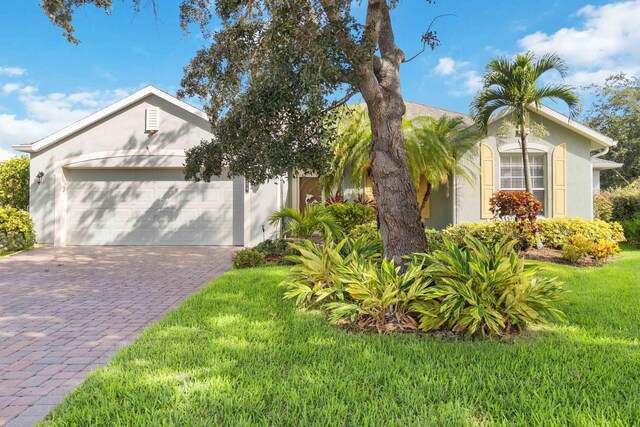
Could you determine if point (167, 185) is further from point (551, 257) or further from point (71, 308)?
point (551, 257)

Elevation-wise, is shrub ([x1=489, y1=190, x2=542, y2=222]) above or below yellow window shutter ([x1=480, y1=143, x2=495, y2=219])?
below

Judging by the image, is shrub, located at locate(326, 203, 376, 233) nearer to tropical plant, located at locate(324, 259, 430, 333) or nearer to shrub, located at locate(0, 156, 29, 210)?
tropical plant, located at locate(324, 259, 430, 333)

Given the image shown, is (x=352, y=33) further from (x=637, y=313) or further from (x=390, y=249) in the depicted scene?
(x=637, y=313)

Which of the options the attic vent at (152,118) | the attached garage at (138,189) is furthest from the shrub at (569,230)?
the attic vent at (152,118)

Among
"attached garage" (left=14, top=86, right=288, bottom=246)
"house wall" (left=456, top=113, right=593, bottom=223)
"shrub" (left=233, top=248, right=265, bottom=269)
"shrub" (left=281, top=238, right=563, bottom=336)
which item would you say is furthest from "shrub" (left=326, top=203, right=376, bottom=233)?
"shrub" (left=281, top=238, right=563, bottom=336)

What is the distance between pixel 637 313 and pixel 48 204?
16.2 m

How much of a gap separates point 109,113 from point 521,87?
13.0 metres

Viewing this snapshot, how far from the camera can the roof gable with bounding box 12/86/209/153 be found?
42.5 feet

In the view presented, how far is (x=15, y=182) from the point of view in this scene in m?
14.6

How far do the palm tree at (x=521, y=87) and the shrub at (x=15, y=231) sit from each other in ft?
48.2

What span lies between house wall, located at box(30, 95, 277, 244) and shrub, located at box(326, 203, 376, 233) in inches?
156

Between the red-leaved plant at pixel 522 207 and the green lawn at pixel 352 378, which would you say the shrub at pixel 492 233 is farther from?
the green lawn at pixel 352 378

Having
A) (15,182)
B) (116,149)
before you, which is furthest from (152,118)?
(15,182)

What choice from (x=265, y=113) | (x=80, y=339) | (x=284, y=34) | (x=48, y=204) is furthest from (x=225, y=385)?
(x=48, y=204)
